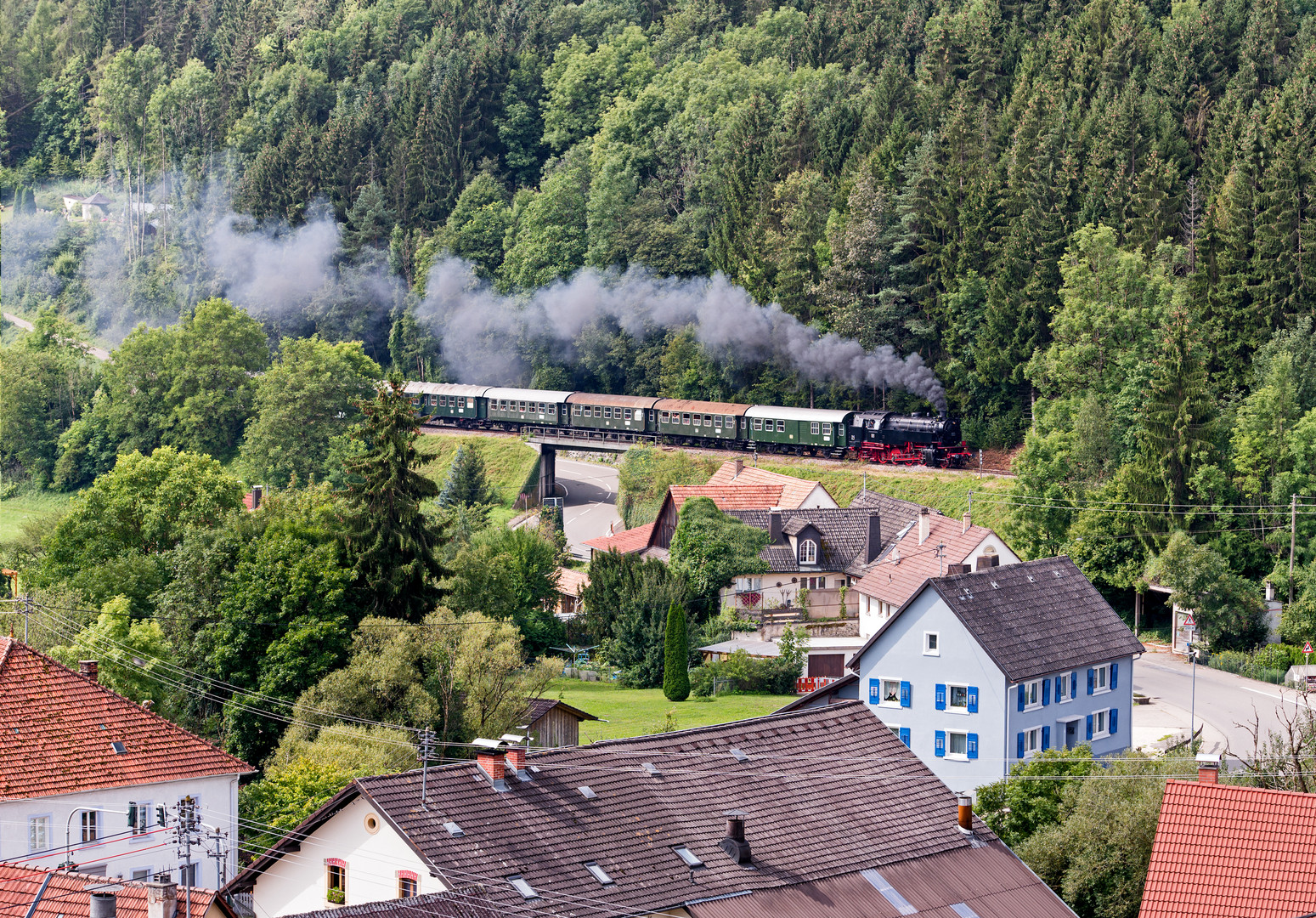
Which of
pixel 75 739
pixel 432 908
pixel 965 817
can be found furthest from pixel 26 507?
pixel 432 908

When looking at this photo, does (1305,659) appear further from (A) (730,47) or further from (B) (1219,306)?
(A) (730,47)

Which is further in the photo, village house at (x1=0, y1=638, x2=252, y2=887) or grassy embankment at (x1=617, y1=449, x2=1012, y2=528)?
grassy embankment at (x1=617, y1=449, x2=1012, y2=528)

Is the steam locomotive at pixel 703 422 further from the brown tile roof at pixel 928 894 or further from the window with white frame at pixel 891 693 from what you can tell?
the brown tile roof at pixel 928 894

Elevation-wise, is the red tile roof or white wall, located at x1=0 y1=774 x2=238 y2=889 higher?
the red tile roof

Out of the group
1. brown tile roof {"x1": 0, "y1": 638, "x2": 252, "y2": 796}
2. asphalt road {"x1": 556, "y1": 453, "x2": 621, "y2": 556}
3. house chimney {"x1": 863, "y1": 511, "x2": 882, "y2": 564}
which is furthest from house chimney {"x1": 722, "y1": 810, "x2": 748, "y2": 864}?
asphalt road {"x1": 556, "y1": 453, "x2": 621, "y2": 556}

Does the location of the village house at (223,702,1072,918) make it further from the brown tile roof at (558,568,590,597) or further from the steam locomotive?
the steam locomotive

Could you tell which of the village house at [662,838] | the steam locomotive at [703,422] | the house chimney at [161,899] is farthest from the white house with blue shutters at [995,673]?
the steam locomotive at [703,422]

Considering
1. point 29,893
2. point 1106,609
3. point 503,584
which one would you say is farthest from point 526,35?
point 29,893

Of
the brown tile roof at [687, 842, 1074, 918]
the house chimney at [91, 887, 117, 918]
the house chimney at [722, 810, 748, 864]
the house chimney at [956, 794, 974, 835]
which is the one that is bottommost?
the brown tile roof at [687, 842, 1074, 918]
